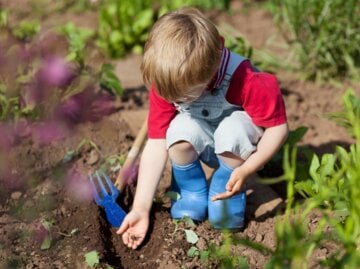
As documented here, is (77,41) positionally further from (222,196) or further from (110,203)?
(222,196)

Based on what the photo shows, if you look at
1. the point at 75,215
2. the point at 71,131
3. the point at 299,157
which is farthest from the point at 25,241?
the point at 299,157

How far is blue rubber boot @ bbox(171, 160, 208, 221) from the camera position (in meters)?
2.41

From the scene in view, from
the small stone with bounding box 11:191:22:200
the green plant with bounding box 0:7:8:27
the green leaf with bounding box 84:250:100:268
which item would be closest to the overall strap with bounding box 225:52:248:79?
the green leaf with bounding box 84:250:100:268

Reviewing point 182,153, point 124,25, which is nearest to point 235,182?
point 182,153

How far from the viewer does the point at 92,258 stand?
2.25m

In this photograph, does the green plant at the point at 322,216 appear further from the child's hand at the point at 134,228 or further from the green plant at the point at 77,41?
the green plant at the point at 77,41

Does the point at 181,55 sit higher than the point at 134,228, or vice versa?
the point at 181,55

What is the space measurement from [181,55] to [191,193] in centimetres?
60

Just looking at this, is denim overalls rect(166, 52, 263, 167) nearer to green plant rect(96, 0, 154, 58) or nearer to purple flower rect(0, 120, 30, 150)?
purple flower rect(0, 120, 30, 150)

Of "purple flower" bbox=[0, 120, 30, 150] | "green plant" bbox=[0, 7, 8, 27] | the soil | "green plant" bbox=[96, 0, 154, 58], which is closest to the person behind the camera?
the soil

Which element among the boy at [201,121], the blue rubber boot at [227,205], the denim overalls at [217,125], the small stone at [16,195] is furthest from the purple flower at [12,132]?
the blue rubber boot at [227,205]

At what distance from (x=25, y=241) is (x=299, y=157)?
1104 mm

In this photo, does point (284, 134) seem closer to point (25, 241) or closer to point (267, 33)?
point (25, 241)

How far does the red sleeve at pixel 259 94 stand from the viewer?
7.29ft
